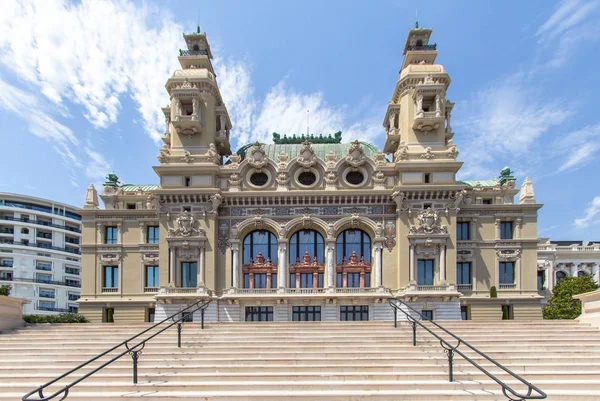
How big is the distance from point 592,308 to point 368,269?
17083mm

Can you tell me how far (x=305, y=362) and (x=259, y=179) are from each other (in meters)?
23.2

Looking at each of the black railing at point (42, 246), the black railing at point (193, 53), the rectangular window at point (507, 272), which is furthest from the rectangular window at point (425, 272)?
the black railing at point (42, 246)

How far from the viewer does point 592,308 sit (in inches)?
850

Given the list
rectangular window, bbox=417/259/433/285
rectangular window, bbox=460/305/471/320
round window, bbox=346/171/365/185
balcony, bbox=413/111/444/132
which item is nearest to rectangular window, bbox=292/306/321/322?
rectangular window, bbox=417/259/433/285

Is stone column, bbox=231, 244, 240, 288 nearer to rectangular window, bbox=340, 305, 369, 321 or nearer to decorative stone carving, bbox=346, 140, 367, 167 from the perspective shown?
rectangular window, bbox=340, 305, 369, 321

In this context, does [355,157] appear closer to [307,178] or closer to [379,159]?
[379,159]

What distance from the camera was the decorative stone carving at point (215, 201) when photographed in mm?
35188

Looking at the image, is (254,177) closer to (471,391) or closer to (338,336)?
(338,336)

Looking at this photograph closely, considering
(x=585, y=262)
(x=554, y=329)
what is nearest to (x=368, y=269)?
(x=554, y=329)

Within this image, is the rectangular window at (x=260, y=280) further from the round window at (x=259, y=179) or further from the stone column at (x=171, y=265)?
the round window at (x=259, y=179)

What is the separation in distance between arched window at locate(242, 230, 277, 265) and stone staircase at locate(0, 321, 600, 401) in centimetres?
1390

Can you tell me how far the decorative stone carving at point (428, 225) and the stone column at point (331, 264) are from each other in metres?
6.95

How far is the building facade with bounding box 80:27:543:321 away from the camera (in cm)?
3447

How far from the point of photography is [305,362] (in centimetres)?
1596
